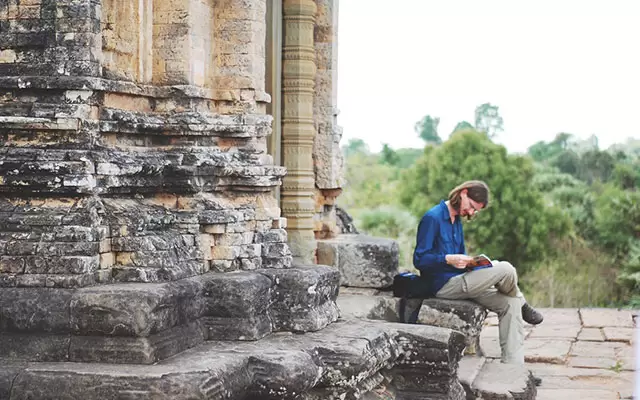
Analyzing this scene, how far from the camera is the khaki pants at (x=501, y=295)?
8.80 m

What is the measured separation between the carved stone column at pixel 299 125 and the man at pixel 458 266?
0.92 meters

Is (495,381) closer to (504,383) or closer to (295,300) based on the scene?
(504,383)

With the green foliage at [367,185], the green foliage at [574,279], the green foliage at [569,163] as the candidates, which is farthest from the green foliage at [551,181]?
the green foliage at [574,279]

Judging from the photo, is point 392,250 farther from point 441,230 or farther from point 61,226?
point 61,226

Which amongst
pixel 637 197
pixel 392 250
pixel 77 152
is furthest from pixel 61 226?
pixel 637 197

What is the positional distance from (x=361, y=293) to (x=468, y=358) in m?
0.99

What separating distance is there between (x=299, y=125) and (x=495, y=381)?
7.93 ft

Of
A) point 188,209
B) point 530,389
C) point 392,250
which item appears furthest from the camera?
point 392,250

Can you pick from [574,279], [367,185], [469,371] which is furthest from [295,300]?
[367,185]

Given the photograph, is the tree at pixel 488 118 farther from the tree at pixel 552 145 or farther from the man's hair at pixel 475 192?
the man's hair at pixel 475 192

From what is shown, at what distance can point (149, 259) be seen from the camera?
624 cm

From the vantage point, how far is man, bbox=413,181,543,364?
8797 millimetres

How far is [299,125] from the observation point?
29.8 ft

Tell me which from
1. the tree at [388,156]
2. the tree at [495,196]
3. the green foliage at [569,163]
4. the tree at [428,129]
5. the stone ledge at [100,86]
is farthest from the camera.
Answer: the tree at [428,129]
